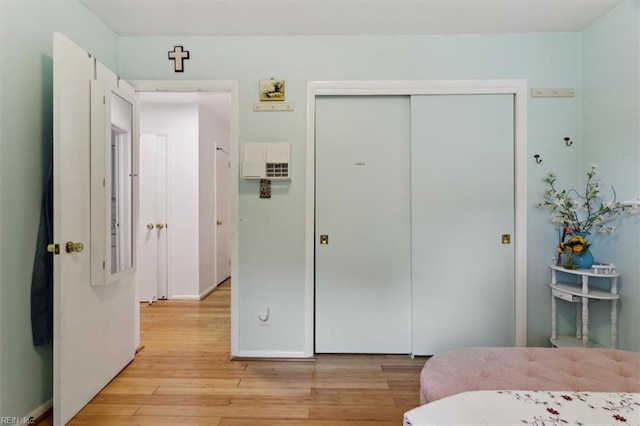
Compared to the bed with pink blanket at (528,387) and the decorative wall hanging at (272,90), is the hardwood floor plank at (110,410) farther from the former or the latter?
the decorative wall hanging at (272,90)

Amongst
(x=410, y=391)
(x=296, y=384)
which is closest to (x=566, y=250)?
(x=410, y=391)

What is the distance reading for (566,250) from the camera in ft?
7.05

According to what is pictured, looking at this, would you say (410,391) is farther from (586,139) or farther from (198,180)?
(198,180)

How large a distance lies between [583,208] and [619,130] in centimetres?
56

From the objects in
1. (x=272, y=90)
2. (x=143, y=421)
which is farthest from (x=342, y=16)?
(x=143, y=421)

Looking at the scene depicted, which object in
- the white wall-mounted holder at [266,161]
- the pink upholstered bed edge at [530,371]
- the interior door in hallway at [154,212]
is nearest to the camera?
the pink upholstered bed edge at [530,371]

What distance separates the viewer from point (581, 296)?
2.02 metres

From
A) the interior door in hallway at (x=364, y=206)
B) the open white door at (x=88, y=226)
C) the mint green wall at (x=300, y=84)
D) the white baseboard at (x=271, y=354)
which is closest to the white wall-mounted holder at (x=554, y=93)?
the mint green wall at (x=300, y=84)

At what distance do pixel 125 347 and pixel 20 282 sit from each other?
891 mm

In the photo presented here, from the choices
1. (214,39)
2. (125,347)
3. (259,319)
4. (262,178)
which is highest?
(214,39)

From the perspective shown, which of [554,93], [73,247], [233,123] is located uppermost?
[554,93]

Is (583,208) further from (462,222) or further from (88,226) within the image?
(88,226)

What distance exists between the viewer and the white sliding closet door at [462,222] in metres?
2.36

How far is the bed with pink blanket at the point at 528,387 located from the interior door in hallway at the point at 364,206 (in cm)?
98
